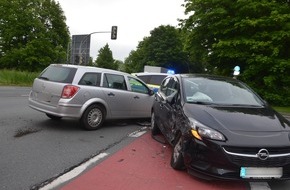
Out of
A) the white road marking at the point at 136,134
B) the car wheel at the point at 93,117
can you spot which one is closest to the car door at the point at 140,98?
the white road marking at the point at 136,134

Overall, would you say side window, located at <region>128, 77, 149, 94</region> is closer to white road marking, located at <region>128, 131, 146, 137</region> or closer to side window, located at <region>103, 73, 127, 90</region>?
side window, located at <region>103, 73, 127, 90</region>

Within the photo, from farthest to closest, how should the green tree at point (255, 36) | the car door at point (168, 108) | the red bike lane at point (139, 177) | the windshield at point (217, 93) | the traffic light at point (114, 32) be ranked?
the traffic light at point (114, 32), the green tree at point (255, 36), the car door at point (168, 108), the windshield at point (217, 93), the red bike lane at point (139, 177)

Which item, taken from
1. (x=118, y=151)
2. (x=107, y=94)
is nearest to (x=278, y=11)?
(x=107, y=94)

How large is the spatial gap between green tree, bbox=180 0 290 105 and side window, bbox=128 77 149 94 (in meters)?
14.8

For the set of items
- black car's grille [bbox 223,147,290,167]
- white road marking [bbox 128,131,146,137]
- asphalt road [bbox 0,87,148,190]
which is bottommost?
white road marking [bbox 128,131,146,137]

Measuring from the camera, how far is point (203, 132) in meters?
5.13

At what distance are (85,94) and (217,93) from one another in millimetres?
3553

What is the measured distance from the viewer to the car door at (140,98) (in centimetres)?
1027

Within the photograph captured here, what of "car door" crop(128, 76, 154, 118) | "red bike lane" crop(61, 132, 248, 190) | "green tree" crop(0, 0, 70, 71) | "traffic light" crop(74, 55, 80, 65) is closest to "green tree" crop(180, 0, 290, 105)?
"traffic light" crop(74, 55, 80, 65)

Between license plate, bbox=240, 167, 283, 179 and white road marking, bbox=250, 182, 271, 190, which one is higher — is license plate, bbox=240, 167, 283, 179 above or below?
→ above

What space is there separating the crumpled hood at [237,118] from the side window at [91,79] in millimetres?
3687

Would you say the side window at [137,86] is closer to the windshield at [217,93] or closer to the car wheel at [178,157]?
the windshield at [217,93]

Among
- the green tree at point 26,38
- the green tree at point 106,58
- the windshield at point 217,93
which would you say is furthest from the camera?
the green tree at point 106,58

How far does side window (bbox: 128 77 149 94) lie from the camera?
10.3 m
